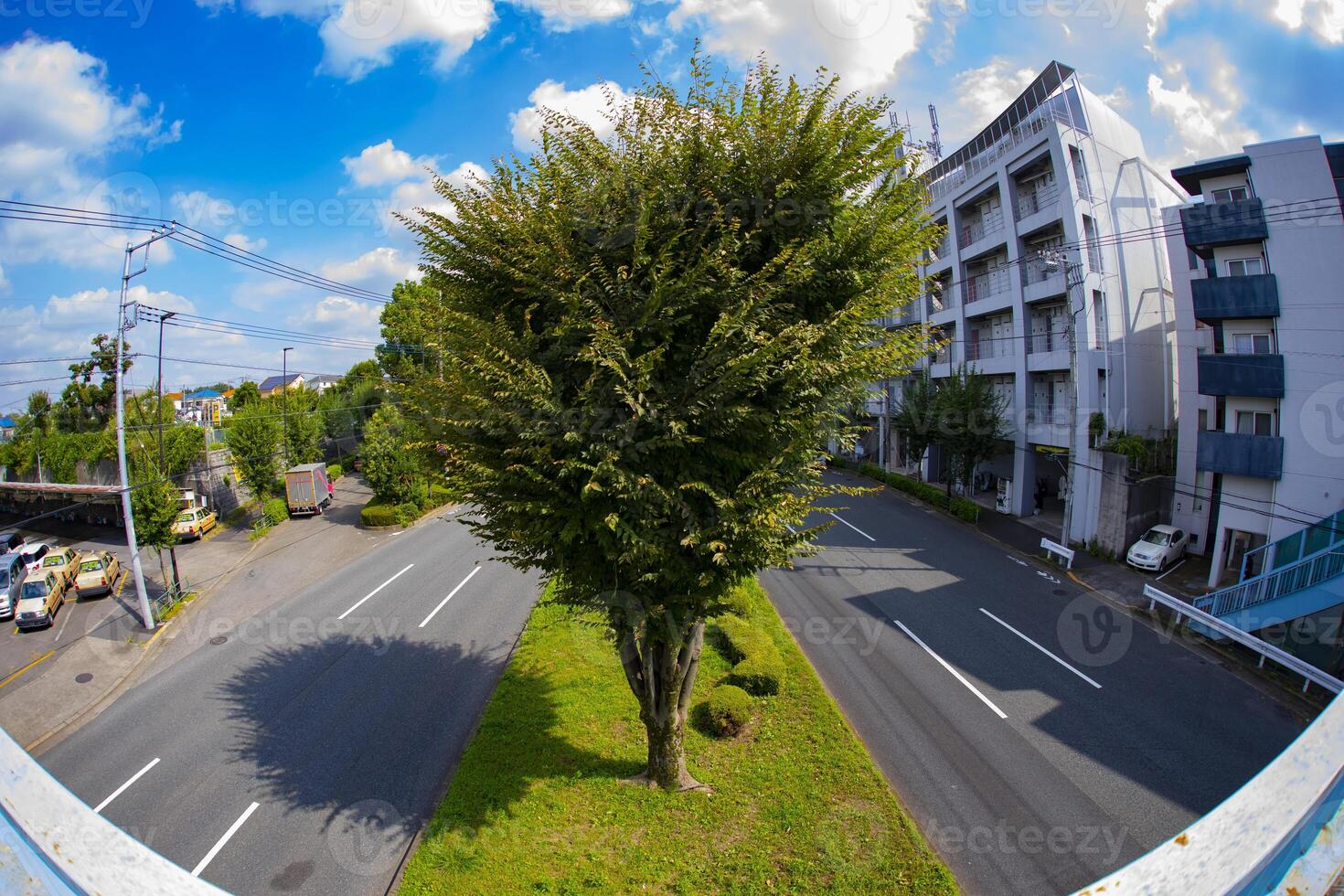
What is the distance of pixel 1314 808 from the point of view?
1488mm

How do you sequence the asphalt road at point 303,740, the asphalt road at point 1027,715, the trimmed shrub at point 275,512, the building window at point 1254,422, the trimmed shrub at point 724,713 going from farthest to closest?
1. the trimmed shrub at point 275,512
2. the building window at point 1254,422
3. the trimmed shrub at point 724,713
4. the asphalt road at point 303,740
5. the asphalt road at point 1027,715

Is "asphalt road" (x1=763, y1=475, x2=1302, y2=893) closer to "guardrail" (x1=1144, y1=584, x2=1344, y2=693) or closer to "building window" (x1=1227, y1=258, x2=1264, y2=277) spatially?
"guardrail" (x1=1144, y1=584, x2=1344, y2=693)

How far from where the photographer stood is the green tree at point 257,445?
30.0m

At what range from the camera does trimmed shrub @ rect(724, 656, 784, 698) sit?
12203 mm

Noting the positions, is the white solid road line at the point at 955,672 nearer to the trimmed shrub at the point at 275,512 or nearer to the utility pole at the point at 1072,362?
the utility pole at the point at 1072,362

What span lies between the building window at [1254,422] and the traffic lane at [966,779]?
11.5m

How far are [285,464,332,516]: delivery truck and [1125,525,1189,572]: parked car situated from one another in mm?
38393

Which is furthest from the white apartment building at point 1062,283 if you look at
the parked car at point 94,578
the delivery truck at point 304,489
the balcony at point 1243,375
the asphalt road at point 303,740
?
the delivery truck at point 304,489

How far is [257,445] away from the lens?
100ft

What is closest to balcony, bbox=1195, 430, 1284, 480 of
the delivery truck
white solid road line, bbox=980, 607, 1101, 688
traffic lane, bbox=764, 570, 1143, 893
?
white solid road line, bbox=980, 607, 1101, 688

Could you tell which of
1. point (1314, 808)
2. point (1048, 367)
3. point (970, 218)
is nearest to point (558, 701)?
point (1314, 808)

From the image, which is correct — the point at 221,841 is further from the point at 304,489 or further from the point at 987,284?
the point at 987,284

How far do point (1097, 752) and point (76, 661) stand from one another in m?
24.6

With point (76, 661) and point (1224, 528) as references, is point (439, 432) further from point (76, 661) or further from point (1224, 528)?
point (1224, 528)
